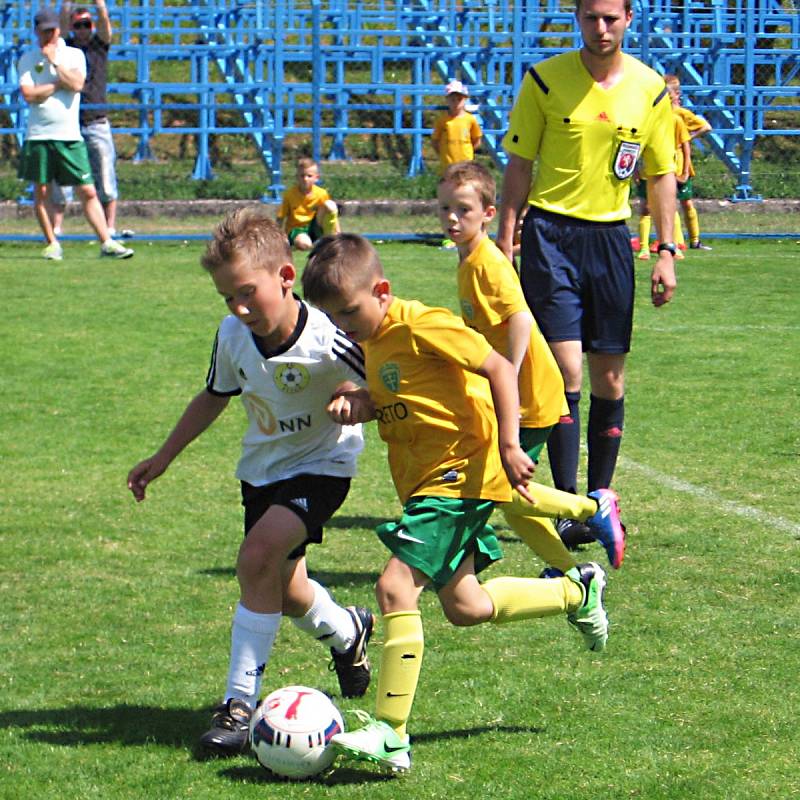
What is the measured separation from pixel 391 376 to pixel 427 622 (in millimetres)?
1296

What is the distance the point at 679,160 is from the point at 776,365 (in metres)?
7.72

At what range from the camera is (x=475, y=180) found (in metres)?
5.08

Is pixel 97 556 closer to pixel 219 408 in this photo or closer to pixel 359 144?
pixel 219 408

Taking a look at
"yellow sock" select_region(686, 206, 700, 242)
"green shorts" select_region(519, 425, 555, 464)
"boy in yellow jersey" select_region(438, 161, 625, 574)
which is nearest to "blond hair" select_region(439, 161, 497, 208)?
"boy in yellow jersey" select_region(438, 161, 625, 574)

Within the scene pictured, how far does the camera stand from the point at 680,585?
527 cm

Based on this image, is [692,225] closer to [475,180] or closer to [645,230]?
[645,230]

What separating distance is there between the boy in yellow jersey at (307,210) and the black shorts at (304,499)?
10.9 metres

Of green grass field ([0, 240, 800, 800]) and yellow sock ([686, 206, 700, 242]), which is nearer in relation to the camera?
green grass field ([0, 240, 800, 800])

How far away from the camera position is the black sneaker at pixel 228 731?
3799 millimetres

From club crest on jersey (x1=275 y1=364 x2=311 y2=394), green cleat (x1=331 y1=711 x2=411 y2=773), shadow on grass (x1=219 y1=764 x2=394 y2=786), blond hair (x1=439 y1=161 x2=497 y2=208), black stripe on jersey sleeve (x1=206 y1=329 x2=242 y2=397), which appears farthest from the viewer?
blond hair (x1=439 y1=161 x2=497 y2=208)

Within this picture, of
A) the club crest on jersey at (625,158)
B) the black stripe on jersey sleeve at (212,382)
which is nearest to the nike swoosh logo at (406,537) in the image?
the black stripe on jersey sleeve at (212,382)

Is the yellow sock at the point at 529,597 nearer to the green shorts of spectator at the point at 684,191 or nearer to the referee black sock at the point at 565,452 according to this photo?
the referee black sock at the point at 565,452

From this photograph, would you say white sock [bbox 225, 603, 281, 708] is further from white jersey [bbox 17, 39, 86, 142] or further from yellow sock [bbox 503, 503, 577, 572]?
white jersey [bbox 17, 39, 86, 142]

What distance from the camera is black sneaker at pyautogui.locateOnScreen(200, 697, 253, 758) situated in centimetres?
380
